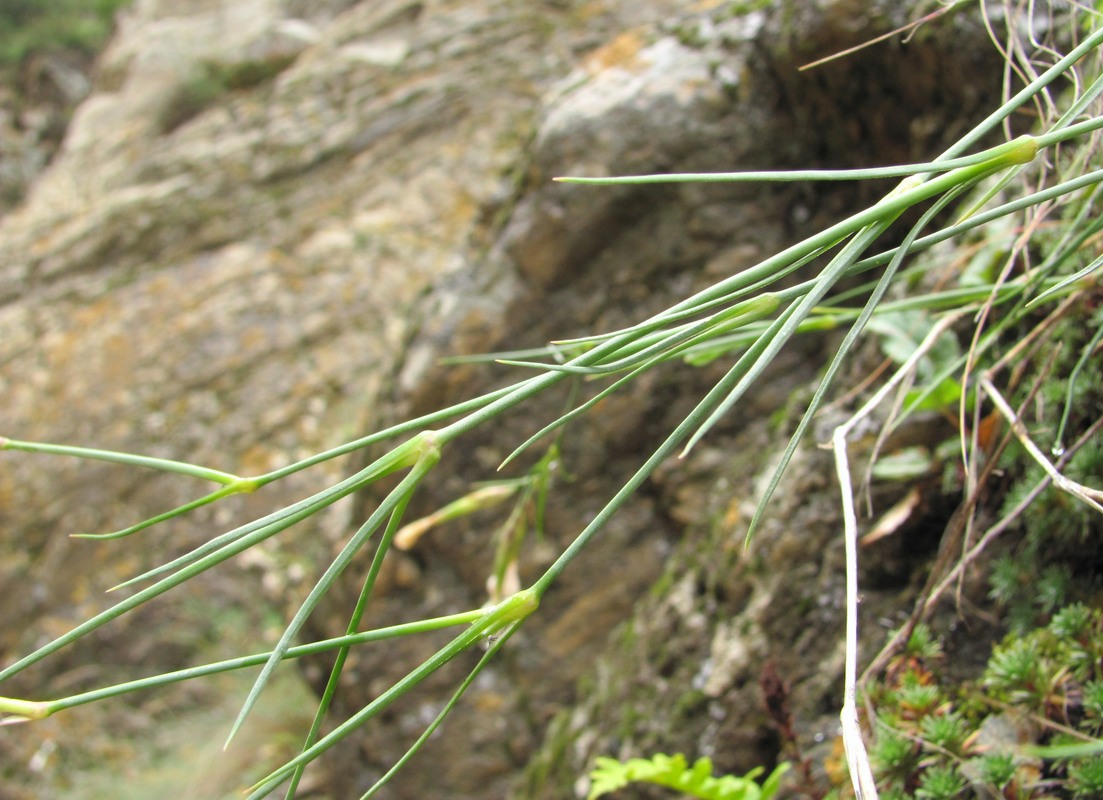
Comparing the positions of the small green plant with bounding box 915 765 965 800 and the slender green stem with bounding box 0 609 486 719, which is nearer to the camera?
the slender green stem with bounding box 0 609 486 719

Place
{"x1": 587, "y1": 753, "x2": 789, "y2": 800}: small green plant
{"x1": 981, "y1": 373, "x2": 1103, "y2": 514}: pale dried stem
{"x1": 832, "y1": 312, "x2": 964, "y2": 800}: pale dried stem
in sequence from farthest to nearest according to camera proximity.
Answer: {"x1": 587, "y1": 753, "x2": 789, "y2": 800}: small green plant
{"x1": 981, "y1": 373, "x2": 1103, "y2": 514}: pale dried stem
{"x1": 832, "y1": 312, "x2": 964, "y2": 800}: pale dried stem

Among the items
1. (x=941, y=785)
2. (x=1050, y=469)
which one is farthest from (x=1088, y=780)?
(x=1050, y=469)

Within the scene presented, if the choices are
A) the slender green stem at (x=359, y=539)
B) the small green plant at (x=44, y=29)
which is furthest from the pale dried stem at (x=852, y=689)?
the small green plant at (x=44, y=29)

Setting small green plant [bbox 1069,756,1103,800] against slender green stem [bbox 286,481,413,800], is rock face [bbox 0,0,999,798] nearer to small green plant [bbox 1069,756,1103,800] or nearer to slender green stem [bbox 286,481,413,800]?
small green plant [bbox 1069,756,1103,800]

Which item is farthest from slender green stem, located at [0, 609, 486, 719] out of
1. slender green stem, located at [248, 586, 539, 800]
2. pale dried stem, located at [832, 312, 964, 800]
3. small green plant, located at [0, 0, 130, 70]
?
small green plant, located at [0, 0, 130, 70]

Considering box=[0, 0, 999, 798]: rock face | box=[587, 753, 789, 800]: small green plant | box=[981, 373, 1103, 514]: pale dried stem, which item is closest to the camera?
box=[981, 373, 1103, 514]: pale dried stem

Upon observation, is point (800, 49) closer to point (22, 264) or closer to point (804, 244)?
point (804, 244)

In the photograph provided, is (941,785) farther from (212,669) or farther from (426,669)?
(212,669)

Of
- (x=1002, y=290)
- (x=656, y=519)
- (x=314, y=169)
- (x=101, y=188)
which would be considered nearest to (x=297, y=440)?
(x=314, y=169)
